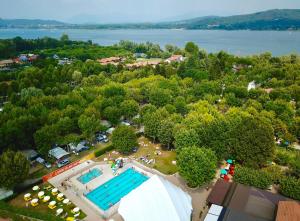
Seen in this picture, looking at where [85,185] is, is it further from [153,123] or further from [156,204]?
[153,123]

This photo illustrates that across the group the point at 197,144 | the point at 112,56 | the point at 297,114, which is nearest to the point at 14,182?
the point at 197,144

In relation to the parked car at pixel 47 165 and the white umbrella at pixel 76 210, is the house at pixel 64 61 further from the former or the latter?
the white umbrella at pixel 76 210

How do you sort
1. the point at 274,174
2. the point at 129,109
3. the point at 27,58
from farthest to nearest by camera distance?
the point at 27,58, the point at 129,109, the point at 274,174

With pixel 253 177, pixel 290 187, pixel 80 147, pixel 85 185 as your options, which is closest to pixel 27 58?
pixel 80 147

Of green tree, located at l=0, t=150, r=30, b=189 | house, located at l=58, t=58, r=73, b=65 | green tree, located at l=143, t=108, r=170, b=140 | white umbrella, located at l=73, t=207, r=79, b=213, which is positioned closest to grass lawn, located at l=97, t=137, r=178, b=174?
green tree, located at l=143, t=108, r=170, b=140

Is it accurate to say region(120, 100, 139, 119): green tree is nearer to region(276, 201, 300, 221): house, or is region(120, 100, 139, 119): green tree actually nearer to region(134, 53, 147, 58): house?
region(276, 201, 300, 221): house

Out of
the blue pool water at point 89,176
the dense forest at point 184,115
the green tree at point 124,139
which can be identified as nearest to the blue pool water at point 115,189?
the blue pool water at point 89,176
